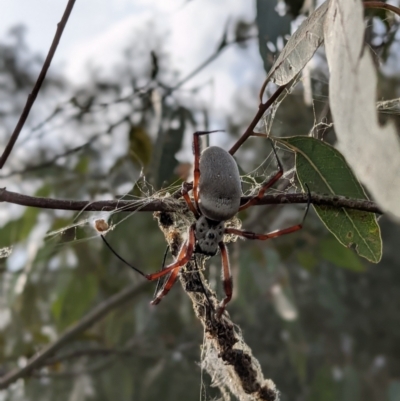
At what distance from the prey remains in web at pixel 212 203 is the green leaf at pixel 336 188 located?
45 millimetres

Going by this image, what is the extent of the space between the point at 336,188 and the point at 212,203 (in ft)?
0.69

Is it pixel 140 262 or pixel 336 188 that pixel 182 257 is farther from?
pixel 140 262

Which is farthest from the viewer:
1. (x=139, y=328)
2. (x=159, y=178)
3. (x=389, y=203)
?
(x=139, y=328)

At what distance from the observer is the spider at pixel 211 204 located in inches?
35.1

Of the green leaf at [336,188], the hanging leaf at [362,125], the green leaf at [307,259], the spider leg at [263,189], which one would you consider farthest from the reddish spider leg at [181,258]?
the green leaf at [307,259]

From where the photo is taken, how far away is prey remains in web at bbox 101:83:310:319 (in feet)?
2.92

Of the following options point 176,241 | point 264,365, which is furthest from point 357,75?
point 264,365

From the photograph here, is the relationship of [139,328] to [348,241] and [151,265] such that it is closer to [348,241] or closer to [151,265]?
[151,265]

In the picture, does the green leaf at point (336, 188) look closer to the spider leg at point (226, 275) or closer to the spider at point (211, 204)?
the spider at point (211, 204)

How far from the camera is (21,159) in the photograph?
4.37 metres

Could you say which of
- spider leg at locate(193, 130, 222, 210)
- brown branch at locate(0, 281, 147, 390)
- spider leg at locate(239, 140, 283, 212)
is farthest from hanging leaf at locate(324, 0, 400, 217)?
brown branch at locate(0, 281, 147, 390)

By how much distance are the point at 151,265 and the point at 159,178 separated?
135cm

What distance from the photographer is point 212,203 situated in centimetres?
90

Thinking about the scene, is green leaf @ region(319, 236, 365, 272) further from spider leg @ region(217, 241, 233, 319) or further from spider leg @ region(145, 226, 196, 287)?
spider leg @ region(145, 226, 196, 287)
